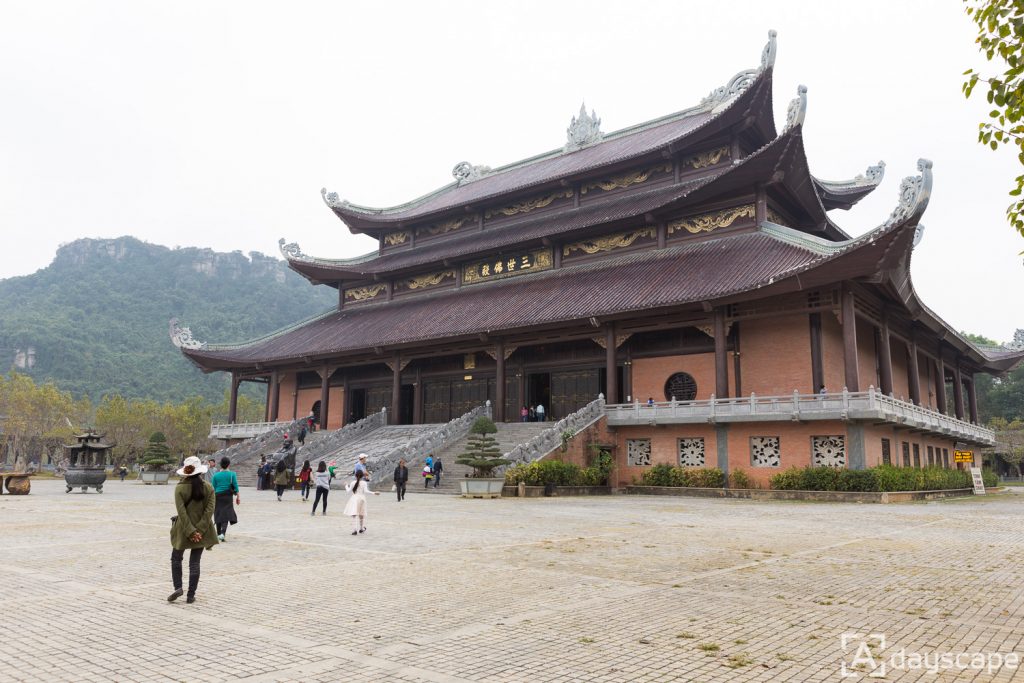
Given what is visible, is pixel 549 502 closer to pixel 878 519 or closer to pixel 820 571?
pixel 878 519

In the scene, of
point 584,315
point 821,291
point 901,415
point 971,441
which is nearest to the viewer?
point 901,415

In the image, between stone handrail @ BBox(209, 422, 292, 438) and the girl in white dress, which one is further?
stone handrail @ BBox(209, 422, 292, 438)

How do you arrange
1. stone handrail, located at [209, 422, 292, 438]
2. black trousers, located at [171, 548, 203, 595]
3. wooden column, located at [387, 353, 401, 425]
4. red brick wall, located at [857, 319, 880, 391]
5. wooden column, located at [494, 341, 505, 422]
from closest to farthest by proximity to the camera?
black trousers, located at [171, 548, 203, 595] → red brick wall, located at [857, 319, 880, 391] → wooden column, located at [494, 341, 505, 422] → wooden column, located at [387, 353, 401, 425] → stone handrail, located at [209, 422, 292, 438]

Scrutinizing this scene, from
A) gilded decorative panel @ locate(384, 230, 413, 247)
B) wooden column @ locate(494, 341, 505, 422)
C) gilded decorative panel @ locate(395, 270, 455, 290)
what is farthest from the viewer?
gilded decorative panel @ locate(384, 230, 413, 247)

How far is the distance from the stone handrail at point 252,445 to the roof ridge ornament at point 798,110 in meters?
25.4

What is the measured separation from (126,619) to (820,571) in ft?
23.5

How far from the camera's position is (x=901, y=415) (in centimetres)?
2283

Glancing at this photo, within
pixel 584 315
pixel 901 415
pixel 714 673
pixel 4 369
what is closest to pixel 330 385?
pixel 584 315

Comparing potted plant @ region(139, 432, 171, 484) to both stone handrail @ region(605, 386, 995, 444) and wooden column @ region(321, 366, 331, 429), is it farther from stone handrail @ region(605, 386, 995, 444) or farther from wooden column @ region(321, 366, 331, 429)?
stone handrail @ region(605, 386, 995, 444)

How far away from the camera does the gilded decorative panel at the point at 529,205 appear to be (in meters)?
36.2

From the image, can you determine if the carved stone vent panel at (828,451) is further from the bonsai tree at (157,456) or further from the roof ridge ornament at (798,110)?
the bonsai tree at (157,456)

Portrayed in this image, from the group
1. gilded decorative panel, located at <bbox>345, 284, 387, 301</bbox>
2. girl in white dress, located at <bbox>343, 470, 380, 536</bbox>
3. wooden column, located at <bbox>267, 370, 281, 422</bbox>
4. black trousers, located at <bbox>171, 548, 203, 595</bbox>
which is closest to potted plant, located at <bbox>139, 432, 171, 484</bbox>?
wooden column, located at <bbox>267, 370, 281, 422</bbox>

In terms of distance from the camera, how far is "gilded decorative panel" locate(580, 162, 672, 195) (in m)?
32.8

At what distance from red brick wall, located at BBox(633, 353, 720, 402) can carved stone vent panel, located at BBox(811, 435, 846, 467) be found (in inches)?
179
